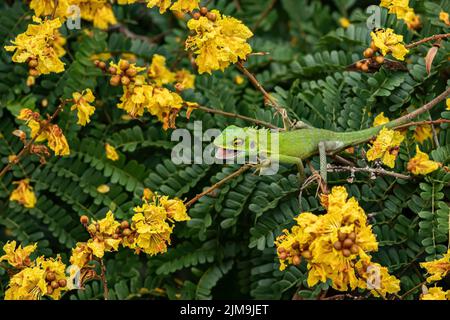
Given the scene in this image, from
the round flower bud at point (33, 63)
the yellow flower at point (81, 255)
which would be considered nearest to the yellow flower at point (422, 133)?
the yellow flower at point (81, 255)

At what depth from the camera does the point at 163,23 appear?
9.73 feet

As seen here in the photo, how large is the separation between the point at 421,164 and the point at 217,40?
678mm

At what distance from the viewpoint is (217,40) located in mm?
1945

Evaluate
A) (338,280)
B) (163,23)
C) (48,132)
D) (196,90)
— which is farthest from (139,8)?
(338,280)

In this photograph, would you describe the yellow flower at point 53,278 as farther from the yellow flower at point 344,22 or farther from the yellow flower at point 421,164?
the yellow flower at point 344,22

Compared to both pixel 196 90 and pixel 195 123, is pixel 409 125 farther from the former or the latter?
pixel 196 90

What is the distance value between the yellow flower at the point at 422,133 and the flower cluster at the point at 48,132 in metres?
1.10

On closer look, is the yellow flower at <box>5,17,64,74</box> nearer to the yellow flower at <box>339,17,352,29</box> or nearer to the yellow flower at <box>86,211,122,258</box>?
the yellow flower at <box>86,211,122,258</box>

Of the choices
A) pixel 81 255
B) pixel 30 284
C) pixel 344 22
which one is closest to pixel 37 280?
pixel 30 284

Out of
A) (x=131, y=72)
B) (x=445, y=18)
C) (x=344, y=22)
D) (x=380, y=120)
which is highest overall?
(x=344, y=22)

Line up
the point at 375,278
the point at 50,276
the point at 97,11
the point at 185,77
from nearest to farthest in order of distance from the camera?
1. the point at 375,278
2. the point at 50,276
3. the point at 97,11
4. the point at 185,77

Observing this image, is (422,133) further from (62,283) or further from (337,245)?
(62,283)

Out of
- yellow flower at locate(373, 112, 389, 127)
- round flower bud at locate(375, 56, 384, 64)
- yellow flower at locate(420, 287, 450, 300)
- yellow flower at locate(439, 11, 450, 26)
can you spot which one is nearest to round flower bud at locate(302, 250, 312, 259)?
yellow flower at locate(420, 287, 450, 300)
